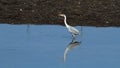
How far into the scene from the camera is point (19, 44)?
16312mm

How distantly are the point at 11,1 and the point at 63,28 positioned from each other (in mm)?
4406

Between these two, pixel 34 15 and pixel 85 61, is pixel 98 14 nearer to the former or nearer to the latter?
pixel 34 15

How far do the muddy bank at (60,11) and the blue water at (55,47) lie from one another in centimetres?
101

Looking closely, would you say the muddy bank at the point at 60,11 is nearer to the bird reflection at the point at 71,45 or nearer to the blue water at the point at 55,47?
the blue water at the point at 55,47

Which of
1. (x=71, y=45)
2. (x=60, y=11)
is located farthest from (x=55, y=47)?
(x=60, y=11)

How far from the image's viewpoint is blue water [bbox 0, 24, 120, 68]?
47.7 feet

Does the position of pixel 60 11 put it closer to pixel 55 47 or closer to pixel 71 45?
pixel 71 45

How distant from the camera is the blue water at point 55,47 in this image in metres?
14.5

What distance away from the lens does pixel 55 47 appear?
16047 millimetres

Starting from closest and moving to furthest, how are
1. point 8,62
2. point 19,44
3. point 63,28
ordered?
point 8,62 → point 19,44 → point 63,28

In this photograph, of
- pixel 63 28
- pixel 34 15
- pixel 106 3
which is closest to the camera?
pixel 63 28

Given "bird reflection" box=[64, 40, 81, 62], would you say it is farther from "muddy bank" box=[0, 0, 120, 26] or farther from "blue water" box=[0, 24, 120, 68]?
"muddy bank" box=[0, 0, 120, 26]

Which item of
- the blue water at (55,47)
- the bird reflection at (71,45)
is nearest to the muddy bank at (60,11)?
the blue water at (55,47)

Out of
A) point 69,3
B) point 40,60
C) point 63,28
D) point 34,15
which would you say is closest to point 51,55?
point 40,60
